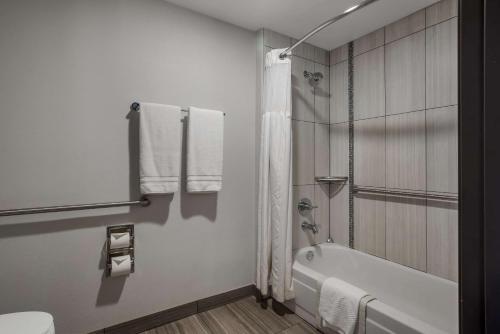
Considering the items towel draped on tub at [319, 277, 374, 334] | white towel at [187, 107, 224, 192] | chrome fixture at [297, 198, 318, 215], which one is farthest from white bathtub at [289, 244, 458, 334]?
white towel at [187, 107, 224, 192]

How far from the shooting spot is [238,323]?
1816 millimetres

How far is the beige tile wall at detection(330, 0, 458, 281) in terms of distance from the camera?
5.72ft

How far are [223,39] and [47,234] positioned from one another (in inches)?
71.1

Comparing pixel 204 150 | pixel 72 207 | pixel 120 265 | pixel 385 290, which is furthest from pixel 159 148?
pixel 385 290

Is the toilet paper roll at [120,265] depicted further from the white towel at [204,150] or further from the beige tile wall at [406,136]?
the beige tile wall at [406,136]

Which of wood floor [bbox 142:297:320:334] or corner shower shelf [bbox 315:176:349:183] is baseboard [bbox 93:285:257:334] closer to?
wood floor [bbox 142:297:320:334]

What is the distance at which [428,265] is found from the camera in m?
1.85

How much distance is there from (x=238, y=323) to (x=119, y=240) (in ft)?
3.36

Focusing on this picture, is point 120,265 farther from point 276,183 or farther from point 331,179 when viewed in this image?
point 331,179

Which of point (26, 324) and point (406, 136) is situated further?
point (406, 136)

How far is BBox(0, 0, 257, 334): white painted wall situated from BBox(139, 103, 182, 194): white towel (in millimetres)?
134

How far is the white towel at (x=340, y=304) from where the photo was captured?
1.46m
